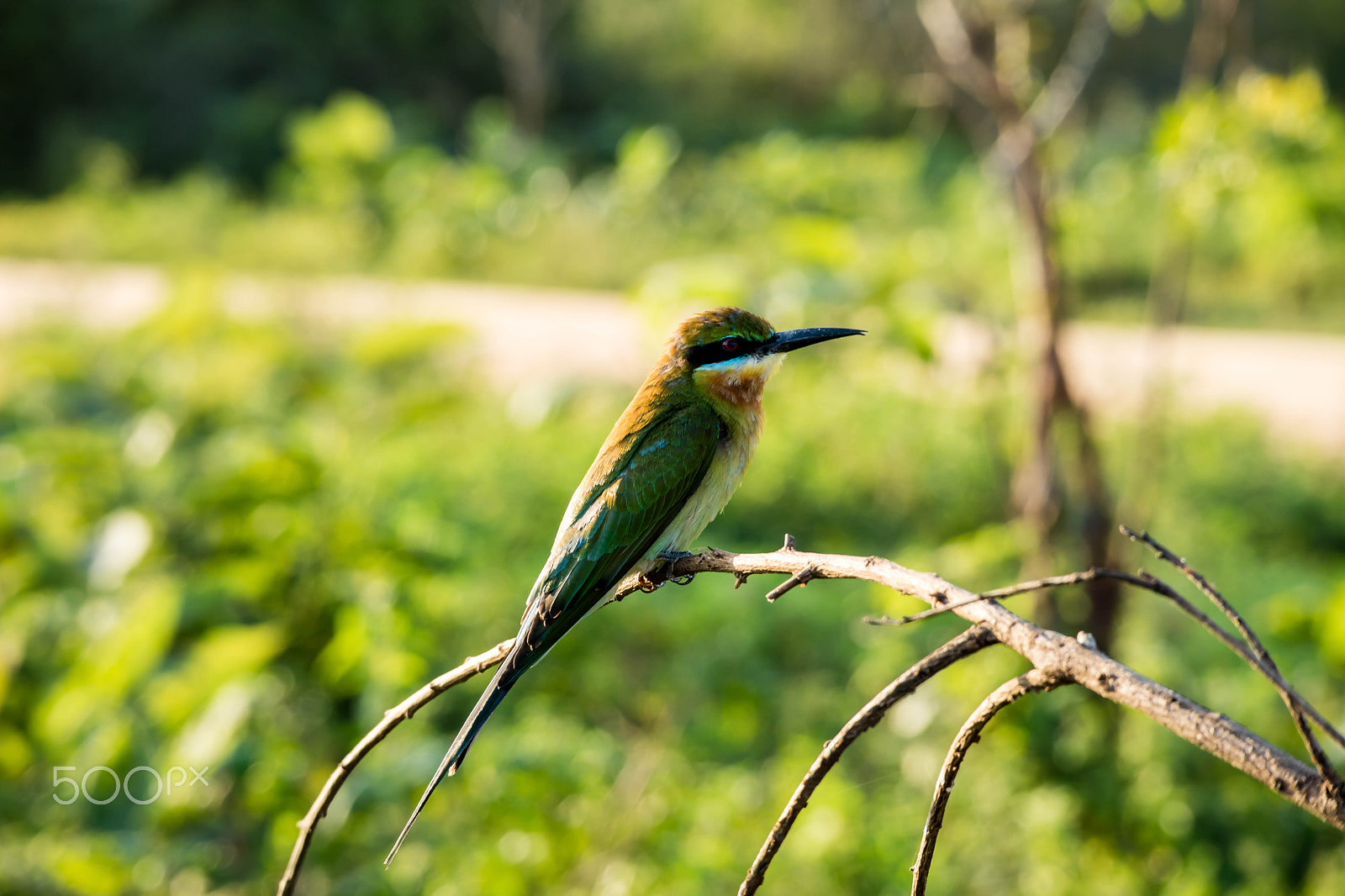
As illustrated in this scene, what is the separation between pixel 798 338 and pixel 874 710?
3.46 ft

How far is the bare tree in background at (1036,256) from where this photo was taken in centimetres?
310

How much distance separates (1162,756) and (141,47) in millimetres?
21785

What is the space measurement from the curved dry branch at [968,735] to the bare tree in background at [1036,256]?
246 cm

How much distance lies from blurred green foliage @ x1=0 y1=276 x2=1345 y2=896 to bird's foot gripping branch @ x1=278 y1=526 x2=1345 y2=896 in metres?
1.69

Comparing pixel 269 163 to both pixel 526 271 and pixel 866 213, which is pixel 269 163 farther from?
pixel 866 213

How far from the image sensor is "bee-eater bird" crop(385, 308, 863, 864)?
1.57 metres

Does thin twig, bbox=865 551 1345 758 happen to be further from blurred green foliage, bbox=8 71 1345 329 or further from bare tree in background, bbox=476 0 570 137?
bare tree in background, bbox=476 0 570 137

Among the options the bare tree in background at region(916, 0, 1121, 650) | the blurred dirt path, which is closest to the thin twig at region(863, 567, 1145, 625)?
the bare tree in background at region(916, 0, 1121, 650)

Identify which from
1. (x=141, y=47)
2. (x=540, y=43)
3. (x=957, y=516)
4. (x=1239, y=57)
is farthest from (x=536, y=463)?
(x=141, y=47)

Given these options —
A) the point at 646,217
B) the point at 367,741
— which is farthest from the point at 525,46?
the point at 367,741

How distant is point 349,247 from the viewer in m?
12.6

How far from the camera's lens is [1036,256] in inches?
123

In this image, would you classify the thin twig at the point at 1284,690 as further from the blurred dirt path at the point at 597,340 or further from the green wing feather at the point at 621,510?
the blurred dirt path at the point at 597,340

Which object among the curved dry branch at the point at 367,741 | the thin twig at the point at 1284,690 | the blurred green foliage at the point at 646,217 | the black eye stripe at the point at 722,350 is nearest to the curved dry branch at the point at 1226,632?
the thin twig at the point at 1284,690
